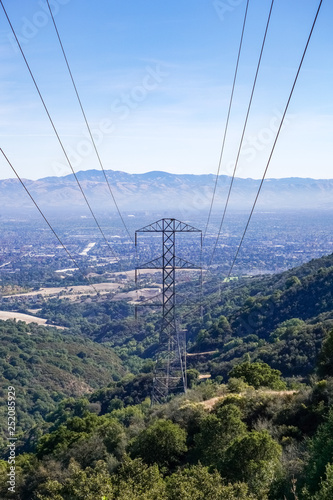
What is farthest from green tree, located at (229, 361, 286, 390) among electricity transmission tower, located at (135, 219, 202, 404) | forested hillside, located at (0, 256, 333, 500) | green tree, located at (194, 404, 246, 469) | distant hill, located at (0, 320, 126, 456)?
distant hill, located at (0, 320, 126, 456)

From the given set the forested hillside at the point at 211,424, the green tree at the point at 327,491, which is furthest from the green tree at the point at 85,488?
the green tree at the point at 327,491

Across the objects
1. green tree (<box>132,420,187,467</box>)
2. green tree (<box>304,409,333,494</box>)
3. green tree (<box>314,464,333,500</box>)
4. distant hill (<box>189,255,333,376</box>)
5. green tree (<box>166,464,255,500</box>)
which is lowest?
distant hill (<box>189,255,333,376</box>)

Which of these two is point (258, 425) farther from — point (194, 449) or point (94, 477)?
point (94, 477)

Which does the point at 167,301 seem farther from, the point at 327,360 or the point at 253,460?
the point at 253,460

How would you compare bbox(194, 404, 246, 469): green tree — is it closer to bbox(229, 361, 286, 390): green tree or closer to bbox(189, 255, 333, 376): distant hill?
bbox(229, 361, 286, 390): green tree

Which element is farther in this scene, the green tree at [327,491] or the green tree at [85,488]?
the green tree at [85,488]

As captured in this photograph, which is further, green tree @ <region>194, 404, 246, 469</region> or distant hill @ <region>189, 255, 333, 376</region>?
distant hill @ <region>189, 255, 333, 376</region>

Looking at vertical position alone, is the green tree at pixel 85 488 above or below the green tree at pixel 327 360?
below

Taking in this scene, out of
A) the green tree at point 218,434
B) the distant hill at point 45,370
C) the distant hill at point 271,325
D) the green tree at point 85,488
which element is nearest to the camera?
the green tree at point 85,488

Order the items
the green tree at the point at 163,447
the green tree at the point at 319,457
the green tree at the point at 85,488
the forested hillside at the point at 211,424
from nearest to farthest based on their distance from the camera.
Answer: the green tree at the point at 319,457 → the green tree at the point at 85,488 → the forested hillside at the point at 211,424 → the green tree at the point at 163,447

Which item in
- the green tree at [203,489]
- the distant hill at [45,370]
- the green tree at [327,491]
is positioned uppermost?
the green tree at [327,491]

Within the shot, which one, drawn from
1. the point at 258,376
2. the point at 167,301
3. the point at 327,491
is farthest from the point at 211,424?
the point at 167,301

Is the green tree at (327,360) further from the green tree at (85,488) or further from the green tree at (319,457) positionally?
the green tree at (85,488)

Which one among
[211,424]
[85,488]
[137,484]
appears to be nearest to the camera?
[85,488]
